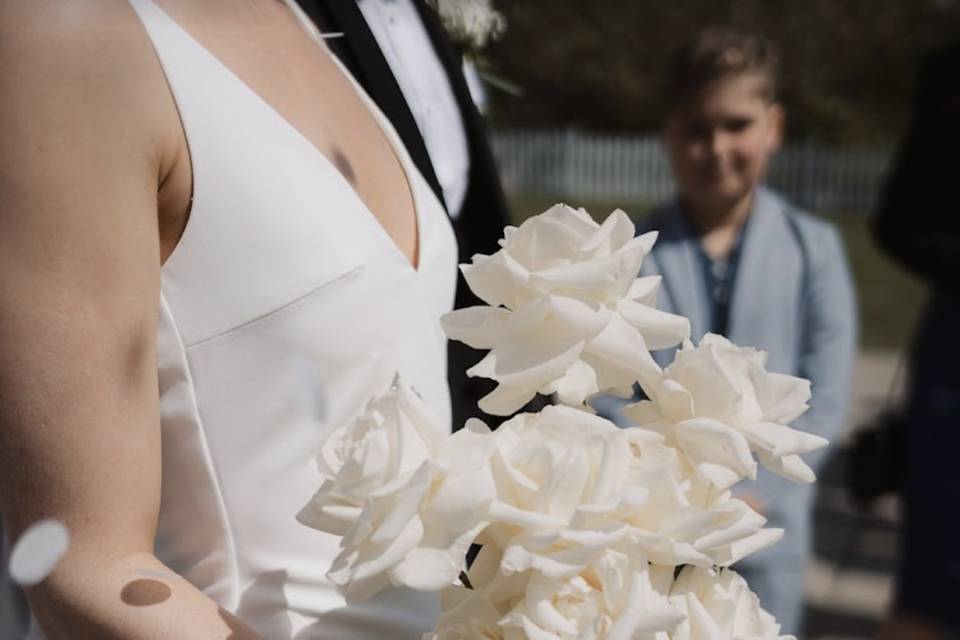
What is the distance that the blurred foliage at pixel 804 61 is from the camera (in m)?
22.4

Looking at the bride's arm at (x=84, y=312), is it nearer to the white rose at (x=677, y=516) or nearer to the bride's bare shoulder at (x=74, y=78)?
the bride's bare shoulder at (x=74, y=78)

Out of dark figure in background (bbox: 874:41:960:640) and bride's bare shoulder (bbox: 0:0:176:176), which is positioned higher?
bride's bare shoulder (bbox: 0:0:176:176)

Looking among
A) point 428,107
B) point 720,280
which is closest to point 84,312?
point 428,107

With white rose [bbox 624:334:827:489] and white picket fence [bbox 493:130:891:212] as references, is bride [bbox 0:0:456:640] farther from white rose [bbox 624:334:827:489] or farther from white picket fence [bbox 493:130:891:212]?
white picket fence [bbox 493:130:891:212]

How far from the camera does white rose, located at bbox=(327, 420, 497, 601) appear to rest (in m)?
0.97

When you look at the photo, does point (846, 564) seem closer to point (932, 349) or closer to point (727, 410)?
point (932, 349)

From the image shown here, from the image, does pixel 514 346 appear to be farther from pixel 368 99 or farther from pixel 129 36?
pixel 368 99

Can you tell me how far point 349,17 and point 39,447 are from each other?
0.68m

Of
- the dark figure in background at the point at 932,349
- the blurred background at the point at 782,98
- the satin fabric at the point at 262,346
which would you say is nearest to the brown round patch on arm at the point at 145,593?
the satin fabric at the point at 262,346

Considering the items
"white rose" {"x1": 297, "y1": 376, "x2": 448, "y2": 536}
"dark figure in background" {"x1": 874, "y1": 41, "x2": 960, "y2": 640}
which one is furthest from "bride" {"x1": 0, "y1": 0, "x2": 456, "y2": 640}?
"dark figure in background" {"x1": 874, "y1": 41, "x2": 960, "y2": 640}

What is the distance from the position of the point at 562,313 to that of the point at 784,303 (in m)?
2.51

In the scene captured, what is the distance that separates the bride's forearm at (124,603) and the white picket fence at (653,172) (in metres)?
24.1

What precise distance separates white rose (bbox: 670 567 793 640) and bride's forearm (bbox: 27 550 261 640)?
0.38m

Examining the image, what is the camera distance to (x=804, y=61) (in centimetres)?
2547
